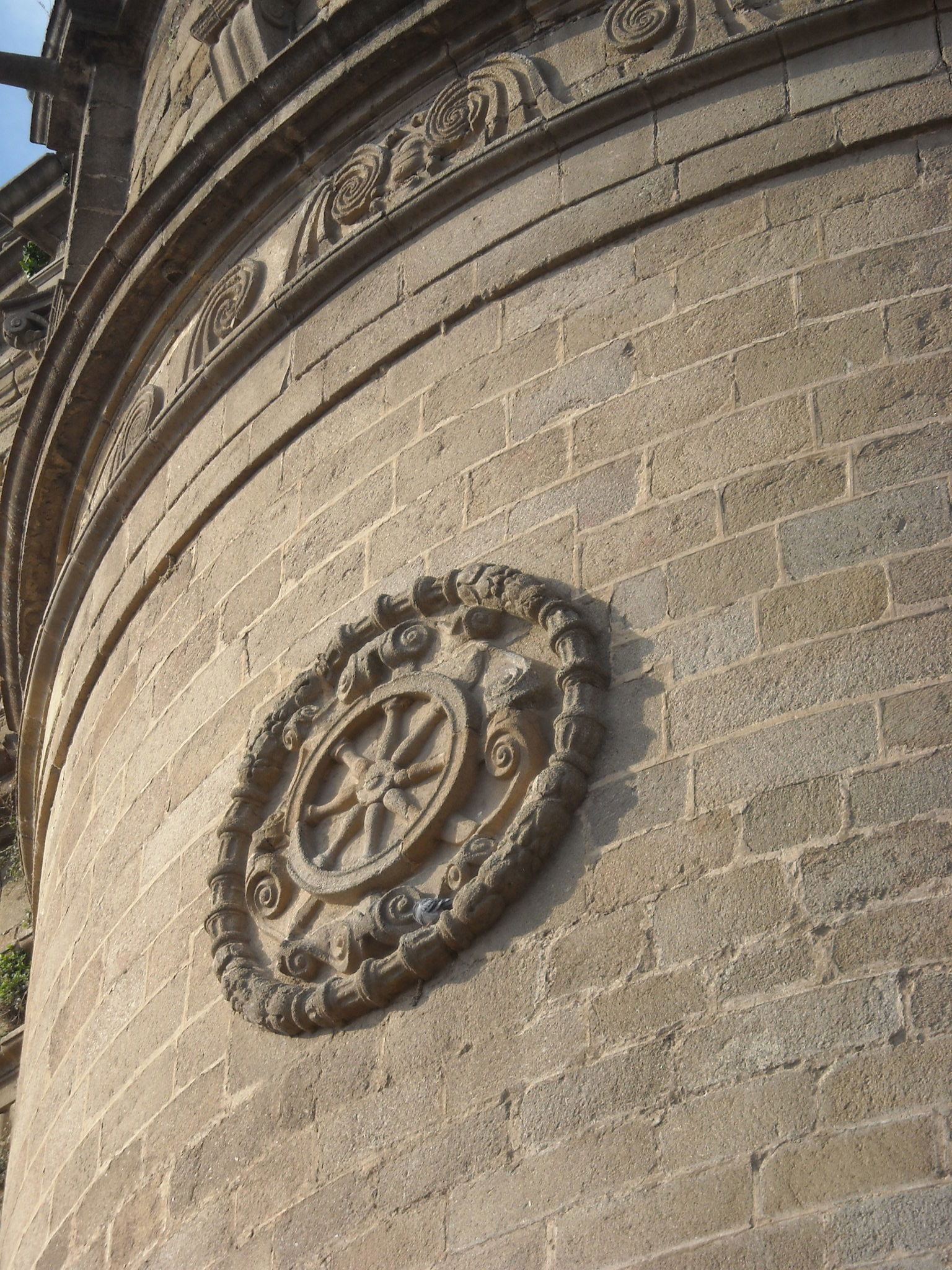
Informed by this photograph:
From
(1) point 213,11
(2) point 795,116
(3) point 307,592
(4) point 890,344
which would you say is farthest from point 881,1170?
Answer: (1) point 213,11

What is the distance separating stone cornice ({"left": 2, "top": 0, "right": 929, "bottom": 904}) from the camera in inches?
263

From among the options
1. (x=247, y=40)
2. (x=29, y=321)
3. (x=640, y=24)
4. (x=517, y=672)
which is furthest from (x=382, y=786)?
(x=29, y=321)

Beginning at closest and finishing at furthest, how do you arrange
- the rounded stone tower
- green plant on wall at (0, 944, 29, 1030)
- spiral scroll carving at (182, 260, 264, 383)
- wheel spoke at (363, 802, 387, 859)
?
the rounded stone tower → wheel spoke at (363, 802, 387, 859) → spiral scroll carving at (182, 260, 264, 383) → green plant on wall at (0, 944, 29, 1030)

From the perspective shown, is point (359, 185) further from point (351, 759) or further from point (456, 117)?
point (351, 759)

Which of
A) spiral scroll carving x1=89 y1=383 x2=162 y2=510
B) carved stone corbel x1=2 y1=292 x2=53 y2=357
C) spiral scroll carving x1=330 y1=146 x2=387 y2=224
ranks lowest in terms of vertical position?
spiral scroll carving x1=89 y1=383 x2=162 y2=510

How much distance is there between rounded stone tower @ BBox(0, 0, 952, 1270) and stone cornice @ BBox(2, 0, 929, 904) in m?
0.02

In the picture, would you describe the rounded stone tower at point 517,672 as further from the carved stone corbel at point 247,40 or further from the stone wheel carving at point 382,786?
the carved stone corbel at point 247,40

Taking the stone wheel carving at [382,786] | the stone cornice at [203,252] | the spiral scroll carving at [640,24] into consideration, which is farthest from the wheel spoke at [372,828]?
the spiral scroll carving at [640,24]

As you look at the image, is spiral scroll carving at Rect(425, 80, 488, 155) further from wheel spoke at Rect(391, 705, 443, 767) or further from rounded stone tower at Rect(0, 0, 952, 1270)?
wheel spoke at Rect(391, 705, 443, 767)

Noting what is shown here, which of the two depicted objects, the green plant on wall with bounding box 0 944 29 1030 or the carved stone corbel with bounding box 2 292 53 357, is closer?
the green plant on wall with bounding box 0 944 29 1030

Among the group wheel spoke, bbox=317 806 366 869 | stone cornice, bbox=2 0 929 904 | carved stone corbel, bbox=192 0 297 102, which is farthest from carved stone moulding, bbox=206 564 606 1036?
carved stone corbel, bbox=192 0 297 102

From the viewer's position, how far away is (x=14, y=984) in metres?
9.66

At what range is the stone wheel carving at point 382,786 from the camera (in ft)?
17.8

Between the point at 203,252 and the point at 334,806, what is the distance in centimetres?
298
